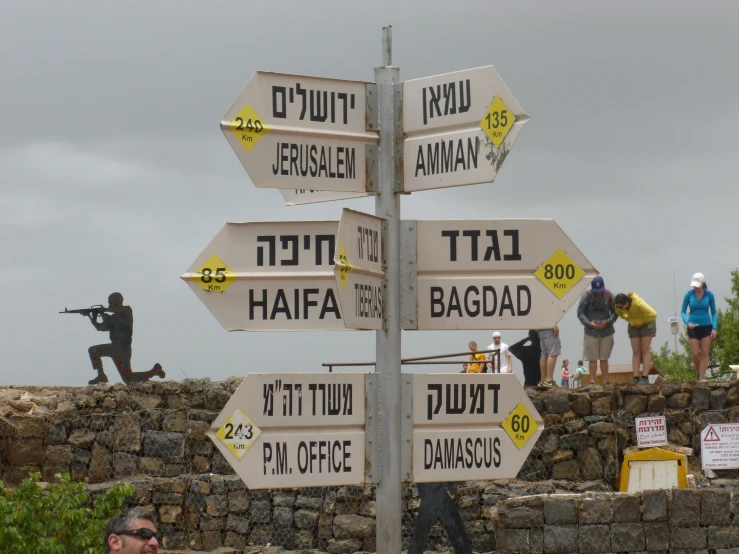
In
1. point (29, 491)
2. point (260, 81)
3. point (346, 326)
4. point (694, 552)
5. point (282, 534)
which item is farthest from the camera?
point (282, 534)

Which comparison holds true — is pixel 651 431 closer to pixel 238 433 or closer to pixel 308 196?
pixel 308 196

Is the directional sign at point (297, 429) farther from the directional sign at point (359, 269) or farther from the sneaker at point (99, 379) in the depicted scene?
the sneaker at point (99, 379)

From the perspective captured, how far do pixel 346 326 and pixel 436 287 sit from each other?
0.57 meters

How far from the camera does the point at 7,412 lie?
42.2 ft

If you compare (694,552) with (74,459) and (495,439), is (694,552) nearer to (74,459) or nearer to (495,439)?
(495,439)

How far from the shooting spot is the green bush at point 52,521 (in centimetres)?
608

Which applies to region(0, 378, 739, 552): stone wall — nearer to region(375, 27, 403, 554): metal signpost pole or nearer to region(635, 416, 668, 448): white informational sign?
region(635, 416, 668, 448): white informational sign

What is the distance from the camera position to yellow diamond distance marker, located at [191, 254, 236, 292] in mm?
3770

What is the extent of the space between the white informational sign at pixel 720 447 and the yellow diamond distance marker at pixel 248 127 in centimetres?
992

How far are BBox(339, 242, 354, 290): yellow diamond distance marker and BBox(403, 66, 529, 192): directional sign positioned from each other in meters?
0.56

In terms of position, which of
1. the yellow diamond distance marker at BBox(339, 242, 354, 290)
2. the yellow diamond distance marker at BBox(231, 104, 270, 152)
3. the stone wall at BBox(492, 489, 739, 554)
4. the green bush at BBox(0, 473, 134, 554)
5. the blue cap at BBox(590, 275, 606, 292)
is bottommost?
the stone wall at BBox(492, 489, 739, 554)

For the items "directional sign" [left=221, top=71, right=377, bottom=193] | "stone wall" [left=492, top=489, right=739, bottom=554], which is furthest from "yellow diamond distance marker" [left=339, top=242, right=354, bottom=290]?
"stone wall" [left=492, top=489, right=739, bottom=554]

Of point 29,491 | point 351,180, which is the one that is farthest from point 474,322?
point 29,491

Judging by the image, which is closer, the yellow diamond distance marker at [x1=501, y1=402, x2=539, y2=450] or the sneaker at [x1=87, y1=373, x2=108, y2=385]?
the yellow diamond distance marker at [x1=501, y1=402, x2=539, y2=450]
